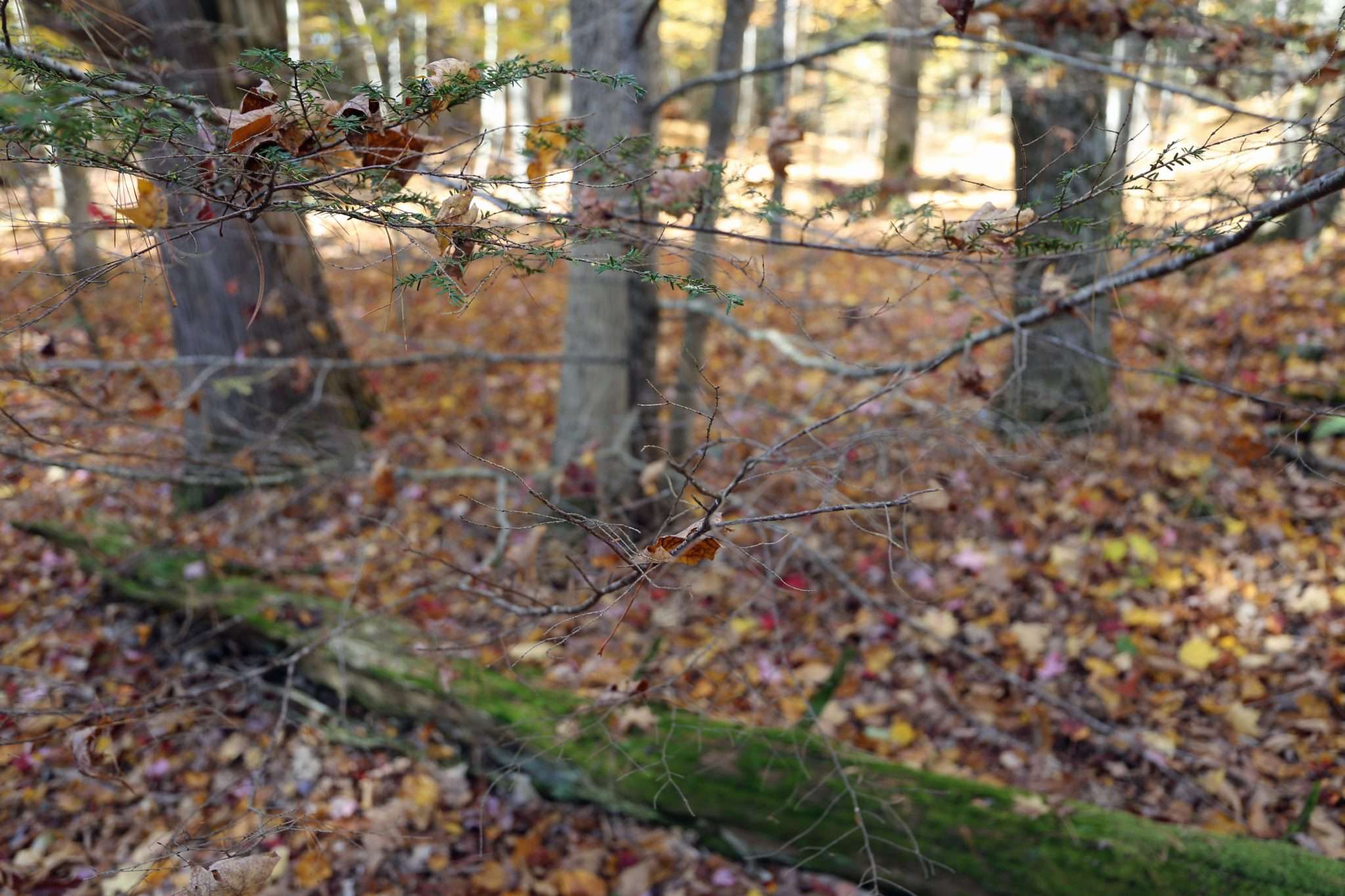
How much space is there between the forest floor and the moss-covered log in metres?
0.17

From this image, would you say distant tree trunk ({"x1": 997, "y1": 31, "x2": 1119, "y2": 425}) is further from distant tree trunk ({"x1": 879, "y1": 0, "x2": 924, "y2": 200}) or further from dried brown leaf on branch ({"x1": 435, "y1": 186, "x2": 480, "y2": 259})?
distant tree trunk ({"x1": 879, "y1": 0, "x2": 924, "y2": 200})

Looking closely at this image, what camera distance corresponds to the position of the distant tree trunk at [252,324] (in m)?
4.52

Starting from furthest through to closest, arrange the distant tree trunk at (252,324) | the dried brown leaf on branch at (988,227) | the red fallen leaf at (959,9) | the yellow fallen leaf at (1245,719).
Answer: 1. the distant tree trunk at (252,324)
2. the yellow fallen leaf at (1245,719)
3. the red fallen leaf at (959,9)
4. the dried brown leaf on branch at (988,227)

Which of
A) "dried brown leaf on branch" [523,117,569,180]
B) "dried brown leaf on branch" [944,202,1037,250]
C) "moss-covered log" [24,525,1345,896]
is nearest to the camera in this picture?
"dried brown leaf on branch" [944,202,1037,250]

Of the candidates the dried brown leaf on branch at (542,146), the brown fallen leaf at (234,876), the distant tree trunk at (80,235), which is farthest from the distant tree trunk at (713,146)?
the brown fallen leaf at (234,876)

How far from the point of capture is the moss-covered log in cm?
239

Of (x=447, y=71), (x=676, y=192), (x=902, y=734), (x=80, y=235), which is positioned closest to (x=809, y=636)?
(x=902, y=734)

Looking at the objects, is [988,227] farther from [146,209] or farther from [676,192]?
[146,209]

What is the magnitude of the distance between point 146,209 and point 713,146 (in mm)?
3091

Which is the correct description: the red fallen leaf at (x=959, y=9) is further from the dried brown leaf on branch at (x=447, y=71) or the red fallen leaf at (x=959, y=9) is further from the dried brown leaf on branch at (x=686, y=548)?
the dried brown leaf on branch at (x=686, y=548)

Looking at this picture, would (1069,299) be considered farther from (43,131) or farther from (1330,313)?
(1330,313)

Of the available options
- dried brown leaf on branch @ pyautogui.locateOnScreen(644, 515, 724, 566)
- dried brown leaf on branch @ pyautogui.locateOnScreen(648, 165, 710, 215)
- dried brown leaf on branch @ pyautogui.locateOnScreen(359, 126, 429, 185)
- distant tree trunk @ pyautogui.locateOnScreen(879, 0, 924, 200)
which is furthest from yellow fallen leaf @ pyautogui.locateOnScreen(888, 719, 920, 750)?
distant tree trunk @ pyautogui.locateOnScreen(879, 0, 924, 200)

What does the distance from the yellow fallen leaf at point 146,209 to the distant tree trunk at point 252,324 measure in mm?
2823

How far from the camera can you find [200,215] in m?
1.74
